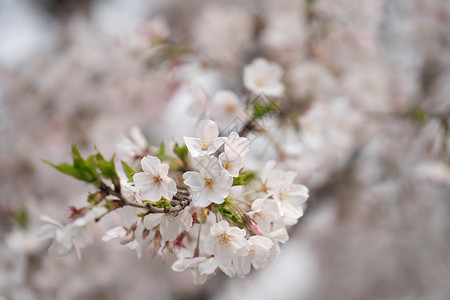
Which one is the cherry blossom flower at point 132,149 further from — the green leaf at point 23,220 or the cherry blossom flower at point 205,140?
the green leaf at point 23,220

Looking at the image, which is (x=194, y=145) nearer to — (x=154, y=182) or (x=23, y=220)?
(x=154, y=182)

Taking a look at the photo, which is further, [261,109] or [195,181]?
[261,109]

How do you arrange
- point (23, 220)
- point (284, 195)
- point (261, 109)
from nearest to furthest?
1. point (284, 195)
2. point (261, 109)
3. point (23, 220)

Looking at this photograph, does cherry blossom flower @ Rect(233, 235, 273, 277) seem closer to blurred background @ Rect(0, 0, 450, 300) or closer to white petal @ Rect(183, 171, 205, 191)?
white petal @ Rect(183, 171, 205, 191)

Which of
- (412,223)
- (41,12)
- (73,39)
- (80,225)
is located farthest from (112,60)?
(412,223)

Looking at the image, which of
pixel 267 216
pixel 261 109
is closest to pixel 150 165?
pixel 267 216

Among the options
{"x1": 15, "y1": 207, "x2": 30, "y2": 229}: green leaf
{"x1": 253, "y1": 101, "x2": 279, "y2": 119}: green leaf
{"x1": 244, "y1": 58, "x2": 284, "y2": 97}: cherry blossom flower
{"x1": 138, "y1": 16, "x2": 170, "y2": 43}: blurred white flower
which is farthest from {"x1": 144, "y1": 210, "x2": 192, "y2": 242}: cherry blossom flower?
{"x1": 138, "y1": 16, "x2": 170, "y2": 43}: blurred white flower
